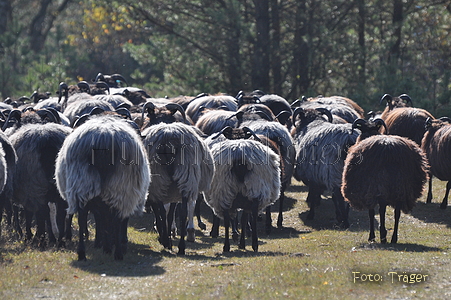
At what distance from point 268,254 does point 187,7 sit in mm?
19280

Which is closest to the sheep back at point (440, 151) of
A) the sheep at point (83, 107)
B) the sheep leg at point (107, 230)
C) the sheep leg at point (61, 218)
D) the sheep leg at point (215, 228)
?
the sheep leg at point (215, 228)

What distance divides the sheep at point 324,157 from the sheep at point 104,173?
4.83 m

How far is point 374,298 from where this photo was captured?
6.75m

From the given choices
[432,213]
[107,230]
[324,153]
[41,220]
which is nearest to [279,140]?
[324,153]

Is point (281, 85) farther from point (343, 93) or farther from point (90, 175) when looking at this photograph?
point (90, 175)

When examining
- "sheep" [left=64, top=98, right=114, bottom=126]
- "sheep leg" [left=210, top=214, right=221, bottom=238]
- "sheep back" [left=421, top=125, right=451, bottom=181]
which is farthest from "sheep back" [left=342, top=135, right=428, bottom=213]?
"sheep" [left=64, top=98, right=114, bottom=126]

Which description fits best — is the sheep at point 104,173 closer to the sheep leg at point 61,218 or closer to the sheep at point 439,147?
the sheep leg at point 61,218

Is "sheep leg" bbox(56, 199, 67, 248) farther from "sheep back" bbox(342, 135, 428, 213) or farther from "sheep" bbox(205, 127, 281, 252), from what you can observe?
"sheep back" bbox(342, 135, 428, 213)

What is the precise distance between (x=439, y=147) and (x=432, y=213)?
1.44 metres

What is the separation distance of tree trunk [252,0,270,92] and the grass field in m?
16.4

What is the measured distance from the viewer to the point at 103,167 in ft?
27.9

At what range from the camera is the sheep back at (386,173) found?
9.84 meters

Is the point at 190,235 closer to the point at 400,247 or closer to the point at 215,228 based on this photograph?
the point at 215,228

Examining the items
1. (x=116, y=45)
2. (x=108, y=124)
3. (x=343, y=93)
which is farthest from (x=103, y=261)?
(x=116, y=45)
